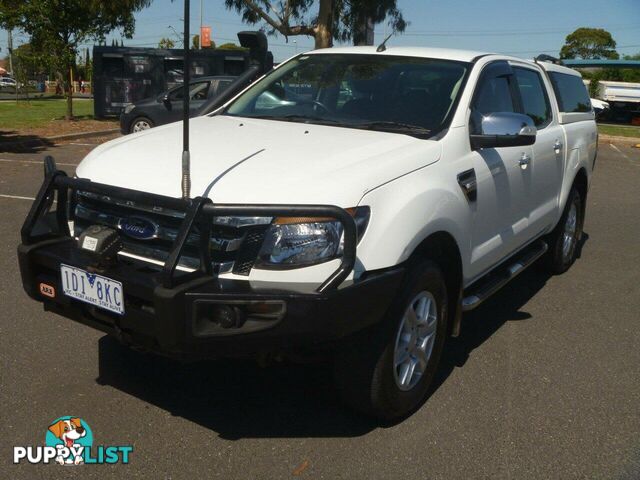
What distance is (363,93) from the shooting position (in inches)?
170

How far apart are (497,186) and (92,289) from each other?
7.75ft

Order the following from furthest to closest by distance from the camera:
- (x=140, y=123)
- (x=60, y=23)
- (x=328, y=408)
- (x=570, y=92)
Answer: (x=60, y=23) < (x=140, y=123) < (x=570, y=92) < (x=328, y=408)

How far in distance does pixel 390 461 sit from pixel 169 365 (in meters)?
1.50

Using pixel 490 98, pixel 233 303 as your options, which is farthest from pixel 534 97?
pixel 233 303

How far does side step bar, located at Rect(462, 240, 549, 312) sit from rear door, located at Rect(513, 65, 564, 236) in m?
0.16

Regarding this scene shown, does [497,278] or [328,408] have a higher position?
[497,278]

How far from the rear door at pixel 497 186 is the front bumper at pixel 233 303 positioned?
1.11 meters

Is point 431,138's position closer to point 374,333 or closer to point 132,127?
point 374,333

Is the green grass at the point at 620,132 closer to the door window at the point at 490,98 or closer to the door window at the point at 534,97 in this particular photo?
the door window at the point at 534,97

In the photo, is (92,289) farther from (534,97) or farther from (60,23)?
(60,23)

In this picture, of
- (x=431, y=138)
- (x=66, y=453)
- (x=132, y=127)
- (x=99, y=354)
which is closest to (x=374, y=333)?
(x=431, y=138)

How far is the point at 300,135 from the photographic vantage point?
3760 mm

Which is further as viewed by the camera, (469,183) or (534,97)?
(534,97)

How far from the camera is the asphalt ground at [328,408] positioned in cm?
312
